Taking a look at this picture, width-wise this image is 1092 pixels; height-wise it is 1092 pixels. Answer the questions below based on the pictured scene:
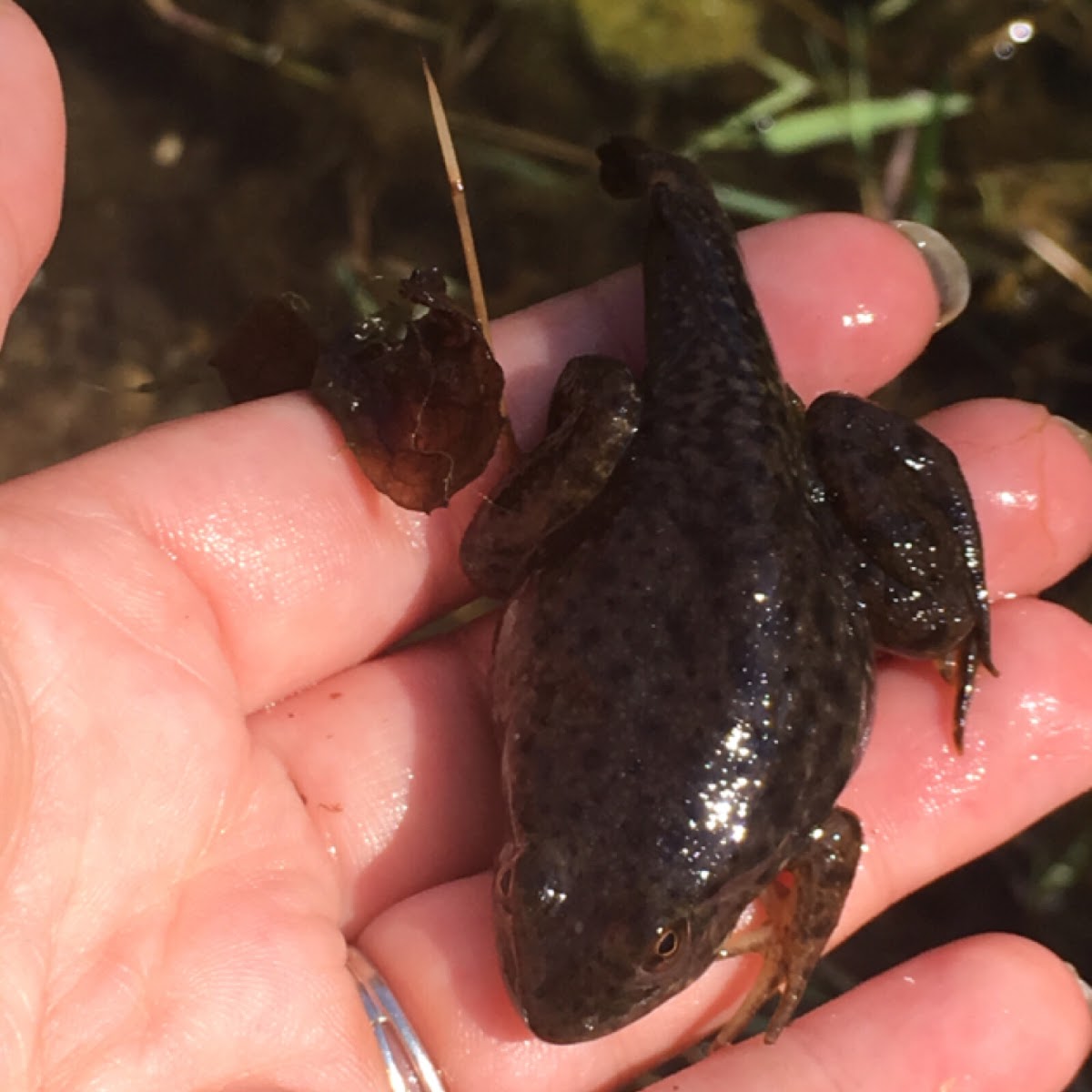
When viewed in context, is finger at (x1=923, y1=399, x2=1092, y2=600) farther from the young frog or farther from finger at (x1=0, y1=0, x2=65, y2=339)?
finger at (x1=0, y1=0, x2=65, y2=339)

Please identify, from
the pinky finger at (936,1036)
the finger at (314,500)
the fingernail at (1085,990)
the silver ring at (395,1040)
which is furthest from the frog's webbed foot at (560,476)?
the fingernail at (1085,990)

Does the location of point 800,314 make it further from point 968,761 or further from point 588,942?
point 588,942

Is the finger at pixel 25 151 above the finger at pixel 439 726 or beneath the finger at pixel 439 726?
above

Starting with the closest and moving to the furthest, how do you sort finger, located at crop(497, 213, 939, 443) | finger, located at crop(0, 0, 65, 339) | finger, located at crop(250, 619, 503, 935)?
finger, located at crop(0, 0, 65, 339), finger, located at crop(250, 619, 503, 935), finger, located at crop(497, 213, 939, 443)

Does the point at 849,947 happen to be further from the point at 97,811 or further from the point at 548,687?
the point at 97,811

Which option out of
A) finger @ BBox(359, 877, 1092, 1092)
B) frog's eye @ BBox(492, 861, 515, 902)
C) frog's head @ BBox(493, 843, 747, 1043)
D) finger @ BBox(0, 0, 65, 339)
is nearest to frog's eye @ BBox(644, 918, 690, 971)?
frog's head @ BBox(493, 843, 747, 1043)

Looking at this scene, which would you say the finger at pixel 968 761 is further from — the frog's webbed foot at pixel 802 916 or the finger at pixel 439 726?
the frog's webbed foot at pixel 802 916

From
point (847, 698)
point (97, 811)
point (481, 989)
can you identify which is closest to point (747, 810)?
point (847, 698)
